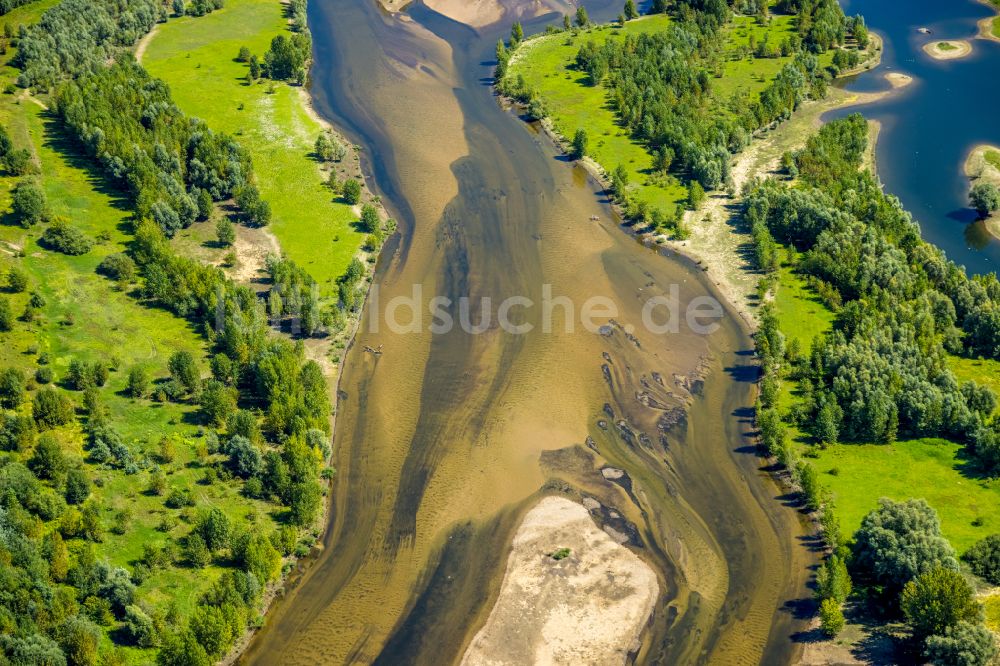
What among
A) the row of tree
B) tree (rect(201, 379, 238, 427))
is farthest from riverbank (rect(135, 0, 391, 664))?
the row of tree

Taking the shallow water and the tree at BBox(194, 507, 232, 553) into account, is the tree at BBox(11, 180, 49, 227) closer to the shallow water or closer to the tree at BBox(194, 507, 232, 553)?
the tree at BBox(194, 507, 232, 553)

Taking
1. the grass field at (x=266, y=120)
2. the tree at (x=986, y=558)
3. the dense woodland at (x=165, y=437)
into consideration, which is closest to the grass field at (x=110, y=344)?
the dense woodland at (x=165, y=437)

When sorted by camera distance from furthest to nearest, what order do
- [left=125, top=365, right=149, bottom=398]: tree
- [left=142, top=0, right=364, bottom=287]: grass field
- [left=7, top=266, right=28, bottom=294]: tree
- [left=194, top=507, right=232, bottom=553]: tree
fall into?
[left=142, top=0, right=364, bottom=287]: grass field → [left=7, top=266, right=28, bottom=294]: tree → [left=125, top=365, right=149, bottom=398]: tree → [left=194, top=507, right=232, bottom=553]: tree

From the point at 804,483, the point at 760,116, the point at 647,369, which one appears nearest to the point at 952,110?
the point at 760,116

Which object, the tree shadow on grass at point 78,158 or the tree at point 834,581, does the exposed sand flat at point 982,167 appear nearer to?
the tree at point 834,581

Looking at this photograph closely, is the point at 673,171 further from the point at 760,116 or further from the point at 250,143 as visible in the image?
the point at 250,143

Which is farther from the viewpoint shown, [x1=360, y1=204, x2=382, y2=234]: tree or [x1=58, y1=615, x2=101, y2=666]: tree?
[x1=360, y1=204, x2=382, y2=234]: tree
